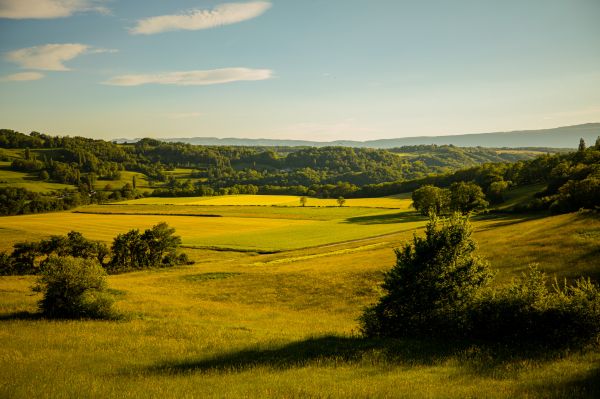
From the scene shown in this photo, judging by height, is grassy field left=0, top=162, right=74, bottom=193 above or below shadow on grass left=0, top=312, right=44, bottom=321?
above

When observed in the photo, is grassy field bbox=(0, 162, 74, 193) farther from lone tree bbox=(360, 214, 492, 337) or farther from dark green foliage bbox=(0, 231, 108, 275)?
lone tree bbox=(360, 214, 492, 337)

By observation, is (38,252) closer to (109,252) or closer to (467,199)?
(109,252)

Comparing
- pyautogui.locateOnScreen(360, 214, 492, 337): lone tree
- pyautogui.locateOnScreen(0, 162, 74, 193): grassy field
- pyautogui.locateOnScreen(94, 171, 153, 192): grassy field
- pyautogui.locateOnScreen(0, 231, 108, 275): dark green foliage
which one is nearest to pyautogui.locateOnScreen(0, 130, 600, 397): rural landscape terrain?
pyautogui.locateOnScreen(0, 231, 108, 275): dark green foliage

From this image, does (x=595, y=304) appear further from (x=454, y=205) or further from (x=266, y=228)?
(x=454, y=205)

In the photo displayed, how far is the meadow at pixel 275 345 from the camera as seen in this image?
1101 cm

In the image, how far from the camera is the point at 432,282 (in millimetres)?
16781

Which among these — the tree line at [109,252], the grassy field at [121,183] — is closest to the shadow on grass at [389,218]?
the tree line at [109,252]

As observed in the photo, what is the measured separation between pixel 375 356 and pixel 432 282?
4358mm

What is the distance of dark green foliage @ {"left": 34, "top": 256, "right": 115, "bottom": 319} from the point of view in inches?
881

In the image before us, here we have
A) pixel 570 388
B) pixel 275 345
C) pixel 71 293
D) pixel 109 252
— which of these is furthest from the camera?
pixel 109 252

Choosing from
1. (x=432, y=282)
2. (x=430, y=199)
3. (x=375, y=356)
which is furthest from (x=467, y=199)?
(x=375, y=356)

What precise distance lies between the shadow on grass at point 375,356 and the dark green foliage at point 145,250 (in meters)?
46.6

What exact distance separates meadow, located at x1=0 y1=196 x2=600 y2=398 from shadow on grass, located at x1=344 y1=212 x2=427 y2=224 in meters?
40.9

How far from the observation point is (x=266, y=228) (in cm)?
8850
